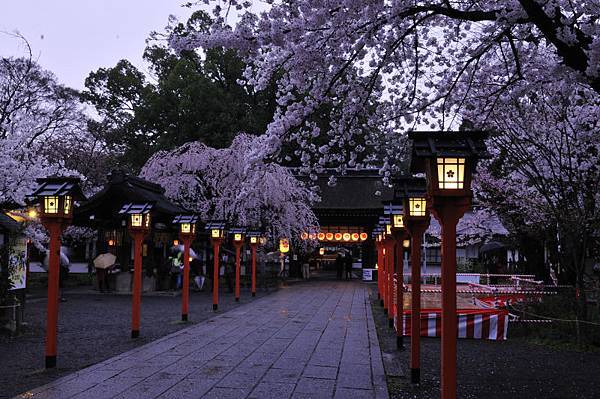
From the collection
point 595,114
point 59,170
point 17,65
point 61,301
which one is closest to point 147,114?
point 17,65

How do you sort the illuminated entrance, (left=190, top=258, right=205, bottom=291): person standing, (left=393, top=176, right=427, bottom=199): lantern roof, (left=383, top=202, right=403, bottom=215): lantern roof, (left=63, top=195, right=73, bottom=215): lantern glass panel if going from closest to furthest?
(left=393, top=176, right=427, bottom=199): lantern roof, (left=63, top=195, right=73, bottom=215): lantern glass panel, (left=383, top=202, right=403, bottom=215): lantern roof, (left=190, top=258, right=205, bottom=291): person standing, the illuminated entrance

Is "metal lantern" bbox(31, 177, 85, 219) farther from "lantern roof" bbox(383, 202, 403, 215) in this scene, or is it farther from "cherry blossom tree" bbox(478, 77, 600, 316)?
"cherry blossom tree" bbox(478, 77, 600, 316)

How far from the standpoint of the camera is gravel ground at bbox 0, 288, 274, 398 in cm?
734

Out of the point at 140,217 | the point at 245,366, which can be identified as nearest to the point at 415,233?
the point at 245,366

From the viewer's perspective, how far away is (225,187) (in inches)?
1006

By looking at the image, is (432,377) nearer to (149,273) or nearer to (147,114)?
(149,273)

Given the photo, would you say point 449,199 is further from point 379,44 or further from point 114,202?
point 114,202

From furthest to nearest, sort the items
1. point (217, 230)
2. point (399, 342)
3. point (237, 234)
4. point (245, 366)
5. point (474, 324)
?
point (237, 234), point (217, 230), point (474, 324), point (399, 342), point (245, 366)

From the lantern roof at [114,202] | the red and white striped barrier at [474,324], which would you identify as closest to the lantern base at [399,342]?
the red and white striped barrier at [474,324]

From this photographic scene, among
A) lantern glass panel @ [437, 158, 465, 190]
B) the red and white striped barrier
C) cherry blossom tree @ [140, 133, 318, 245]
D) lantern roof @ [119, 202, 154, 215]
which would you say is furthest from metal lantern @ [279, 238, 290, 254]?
lantern glass panel @ [437, 158, 465, 190]

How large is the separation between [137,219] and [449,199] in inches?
308

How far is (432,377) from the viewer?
Result: 749cm

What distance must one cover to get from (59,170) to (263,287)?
10.4m

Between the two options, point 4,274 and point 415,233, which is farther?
point 4,274
